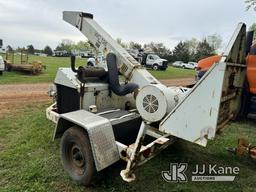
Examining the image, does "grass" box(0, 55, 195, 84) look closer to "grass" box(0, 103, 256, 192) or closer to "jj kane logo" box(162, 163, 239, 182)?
"grass" box(0, 103, 256, 192)

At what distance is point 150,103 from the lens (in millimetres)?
3389

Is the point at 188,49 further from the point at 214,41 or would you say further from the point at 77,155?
the point at 77,155

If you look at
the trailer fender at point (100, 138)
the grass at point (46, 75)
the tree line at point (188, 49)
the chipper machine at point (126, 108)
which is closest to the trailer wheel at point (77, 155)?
the chipper machine at point (126, 108)

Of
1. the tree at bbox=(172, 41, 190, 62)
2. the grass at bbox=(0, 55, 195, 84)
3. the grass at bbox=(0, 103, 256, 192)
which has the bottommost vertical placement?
the grass at bbox=(0, 103, 256, 192)

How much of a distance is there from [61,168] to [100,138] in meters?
1.11

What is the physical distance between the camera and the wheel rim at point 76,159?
3.60m

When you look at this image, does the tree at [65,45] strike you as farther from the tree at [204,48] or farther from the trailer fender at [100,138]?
the trailer fender at [100,138]

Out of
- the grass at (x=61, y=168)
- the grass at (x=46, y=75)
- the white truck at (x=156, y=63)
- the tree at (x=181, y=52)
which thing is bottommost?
the grass at (x=61, y=168)

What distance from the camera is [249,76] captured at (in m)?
6.63

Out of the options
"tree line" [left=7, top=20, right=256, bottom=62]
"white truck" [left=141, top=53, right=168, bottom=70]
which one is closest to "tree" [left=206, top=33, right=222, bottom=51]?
"tree line" [left=7, top=20, right=256, bottom=62]

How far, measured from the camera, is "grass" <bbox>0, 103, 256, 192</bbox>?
11.9ft

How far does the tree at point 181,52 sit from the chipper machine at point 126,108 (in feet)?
203

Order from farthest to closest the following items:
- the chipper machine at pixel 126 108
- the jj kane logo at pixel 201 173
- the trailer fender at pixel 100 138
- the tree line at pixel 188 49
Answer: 1. the tree line at pixel 188 49
2. the jj kane logo at pixel 201 173
3. the trailer fender at pixel 100 138
4. the chipper machine at pixel 126 108

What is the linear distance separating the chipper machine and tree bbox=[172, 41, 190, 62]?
6173 centimetres
